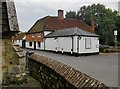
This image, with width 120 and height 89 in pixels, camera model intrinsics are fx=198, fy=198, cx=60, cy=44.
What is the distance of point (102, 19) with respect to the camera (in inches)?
2298

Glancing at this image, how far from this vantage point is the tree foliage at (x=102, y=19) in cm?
4912

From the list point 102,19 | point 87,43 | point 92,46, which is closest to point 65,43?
point 87,43

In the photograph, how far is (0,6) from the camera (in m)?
6.00

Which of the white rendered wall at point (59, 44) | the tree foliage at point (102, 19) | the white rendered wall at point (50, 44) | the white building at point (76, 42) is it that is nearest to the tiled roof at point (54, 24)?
the white rendered wall at point (50, 44)

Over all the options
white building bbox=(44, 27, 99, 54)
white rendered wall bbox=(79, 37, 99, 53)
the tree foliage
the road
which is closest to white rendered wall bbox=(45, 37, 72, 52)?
white building bbox=(44, 27, 99, 54)

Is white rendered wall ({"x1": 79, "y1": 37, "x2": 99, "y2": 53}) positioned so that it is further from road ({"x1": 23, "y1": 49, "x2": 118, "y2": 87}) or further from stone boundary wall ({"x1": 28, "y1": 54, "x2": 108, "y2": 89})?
stone boundary wall ({"x1": 28, "y1": 54, "x2": 108, "y2": 89})

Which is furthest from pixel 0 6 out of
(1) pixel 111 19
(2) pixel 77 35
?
(1) pixel 111 19

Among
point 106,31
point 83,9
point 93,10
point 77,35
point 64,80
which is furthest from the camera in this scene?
point 83,9

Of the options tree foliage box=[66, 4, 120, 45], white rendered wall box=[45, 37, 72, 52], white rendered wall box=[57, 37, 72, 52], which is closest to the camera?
white rendered wall box=[57, 37, 72, 52]

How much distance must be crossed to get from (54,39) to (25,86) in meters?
26.3

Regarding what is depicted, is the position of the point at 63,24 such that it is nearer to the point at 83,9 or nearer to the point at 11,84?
the point at 83,9

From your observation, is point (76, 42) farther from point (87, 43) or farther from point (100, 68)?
point (100, 68)

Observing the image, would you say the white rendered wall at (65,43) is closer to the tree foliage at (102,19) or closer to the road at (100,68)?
the road at (100,68)

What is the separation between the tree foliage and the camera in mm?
49125
